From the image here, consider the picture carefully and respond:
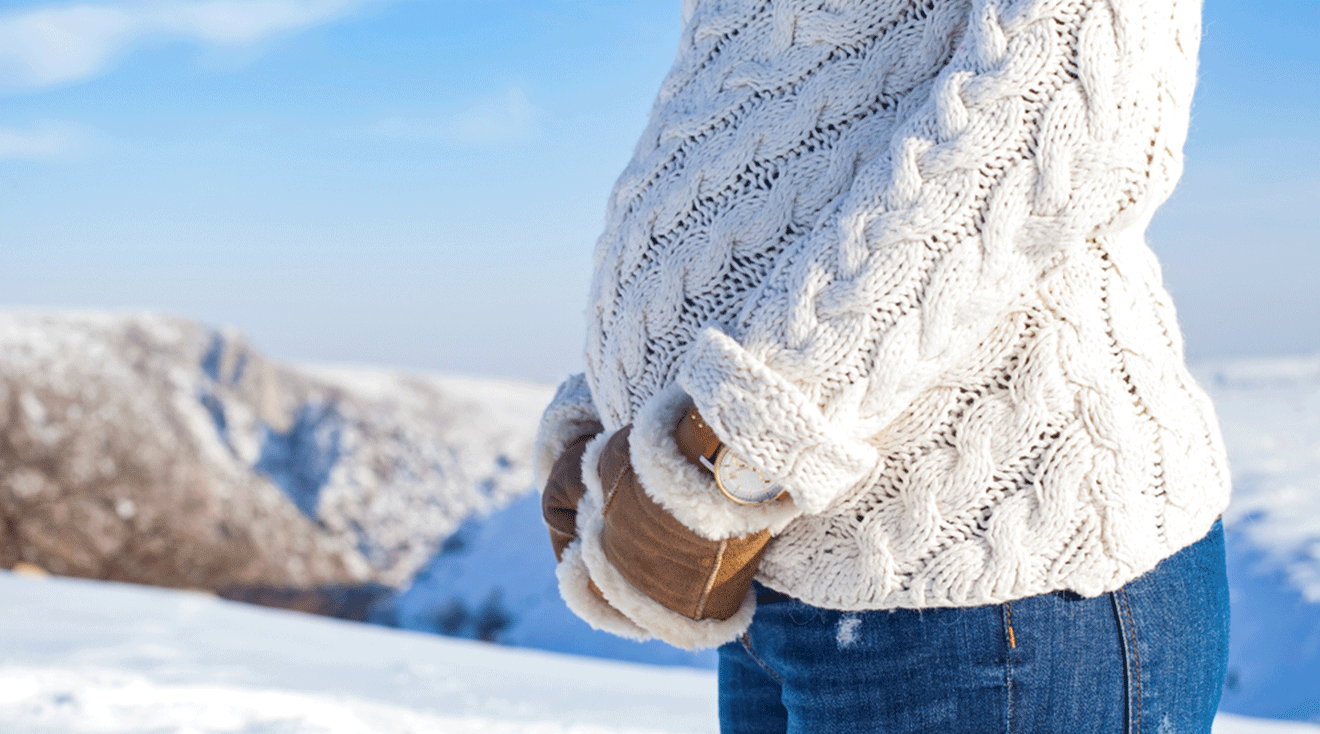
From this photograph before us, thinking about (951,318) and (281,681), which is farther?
(281,681)

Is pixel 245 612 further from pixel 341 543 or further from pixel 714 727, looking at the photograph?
pixel 714 727

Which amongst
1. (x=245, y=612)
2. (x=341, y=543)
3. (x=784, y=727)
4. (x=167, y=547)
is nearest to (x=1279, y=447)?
(x=784, y=727)

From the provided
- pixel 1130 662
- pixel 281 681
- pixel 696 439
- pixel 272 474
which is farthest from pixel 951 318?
pixel 272 474

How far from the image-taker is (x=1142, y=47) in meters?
0.64

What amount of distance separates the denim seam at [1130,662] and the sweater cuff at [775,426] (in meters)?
0.25

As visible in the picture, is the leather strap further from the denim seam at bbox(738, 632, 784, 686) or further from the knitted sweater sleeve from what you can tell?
the denim seam at bbox(738, 632, 784, 686)

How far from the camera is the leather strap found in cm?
67

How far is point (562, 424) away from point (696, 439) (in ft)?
1.12

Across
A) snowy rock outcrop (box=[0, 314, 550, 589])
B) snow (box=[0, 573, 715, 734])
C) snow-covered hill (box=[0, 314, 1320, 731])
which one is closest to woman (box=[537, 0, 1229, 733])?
snow (box=[0, 573, 715, 734])

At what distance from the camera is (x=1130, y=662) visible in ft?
2.21

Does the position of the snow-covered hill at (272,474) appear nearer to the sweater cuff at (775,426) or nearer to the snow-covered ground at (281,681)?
the snow-covered ground at (281,681)

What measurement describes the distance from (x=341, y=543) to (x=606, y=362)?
5.35 m

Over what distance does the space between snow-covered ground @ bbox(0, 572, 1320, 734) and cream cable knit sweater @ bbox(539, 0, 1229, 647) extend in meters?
1.85

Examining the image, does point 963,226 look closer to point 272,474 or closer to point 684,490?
point 684,490
